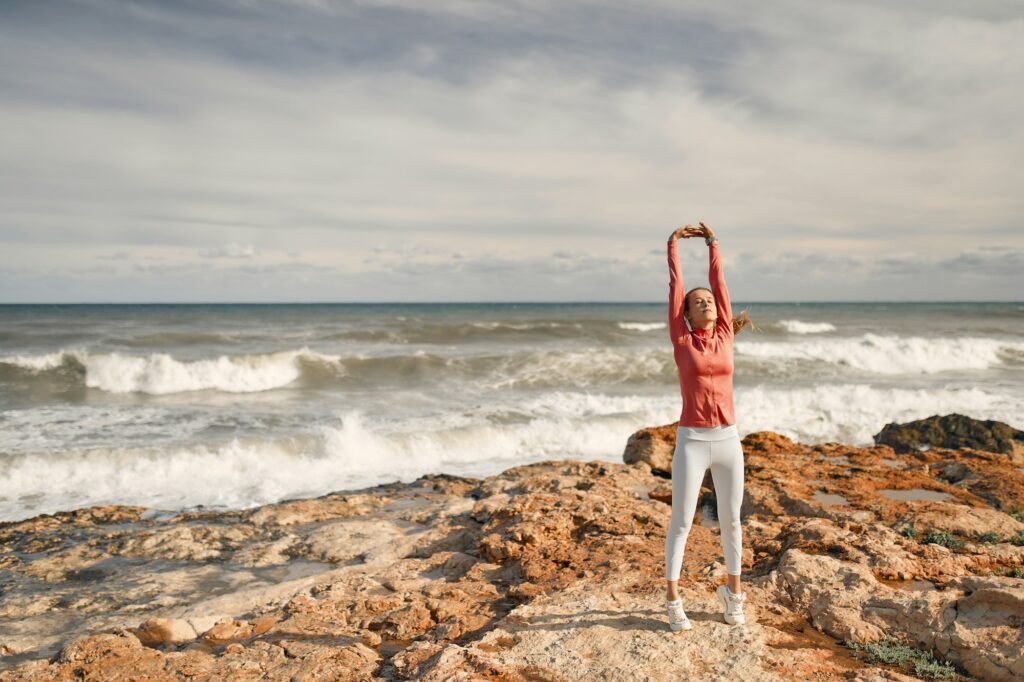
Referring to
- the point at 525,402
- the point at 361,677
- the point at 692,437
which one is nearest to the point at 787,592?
the point at 692,437

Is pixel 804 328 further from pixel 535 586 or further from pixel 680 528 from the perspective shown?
pixel 680 528

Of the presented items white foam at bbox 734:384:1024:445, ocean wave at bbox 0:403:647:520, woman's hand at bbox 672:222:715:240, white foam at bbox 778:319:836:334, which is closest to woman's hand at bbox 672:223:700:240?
woman's hand at bbox 672:222:715:240

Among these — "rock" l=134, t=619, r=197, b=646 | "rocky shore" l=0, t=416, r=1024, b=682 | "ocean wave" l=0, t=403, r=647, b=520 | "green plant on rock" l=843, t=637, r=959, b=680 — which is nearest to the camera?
"green plant on rock" l=843, t=637, r=959, b=680

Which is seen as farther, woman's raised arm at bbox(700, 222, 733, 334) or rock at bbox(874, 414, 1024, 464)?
rock at bbox(874, 414, 1024, 464)

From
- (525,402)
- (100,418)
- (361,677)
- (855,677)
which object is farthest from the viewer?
(525,402)

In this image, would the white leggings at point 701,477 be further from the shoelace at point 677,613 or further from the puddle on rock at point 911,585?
the puddle on rock at point 911,585

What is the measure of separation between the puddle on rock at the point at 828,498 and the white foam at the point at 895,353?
19200 mm

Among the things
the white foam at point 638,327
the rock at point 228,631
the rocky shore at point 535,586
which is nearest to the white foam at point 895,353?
the white foam at point 638,327

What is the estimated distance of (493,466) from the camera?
11555 millimetres

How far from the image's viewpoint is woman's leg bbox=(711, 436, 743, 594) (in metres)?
3.76

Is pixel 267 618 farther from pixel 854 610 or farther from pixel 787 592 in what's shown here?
pixel 854 610

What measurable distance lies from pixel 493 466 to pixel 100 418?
950 centimetres

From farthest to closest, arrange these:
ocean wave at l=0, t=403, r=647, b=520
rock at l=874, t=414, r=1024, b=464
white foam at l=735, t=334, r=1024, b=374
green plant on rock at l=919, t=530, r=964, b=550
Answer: white foam at l=735, t=334, r=1024, b=374 < rock at l=874, t=414, r=1024, b=464 < ocean wave at l=0, t=403, r=647, b=520 < green plant on rock at l=919, t=530, r=964, b=550

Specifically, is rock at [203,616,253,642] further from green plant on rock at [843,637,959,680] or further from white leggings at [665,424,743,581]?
green plant on rock at [843,637,959,680]
